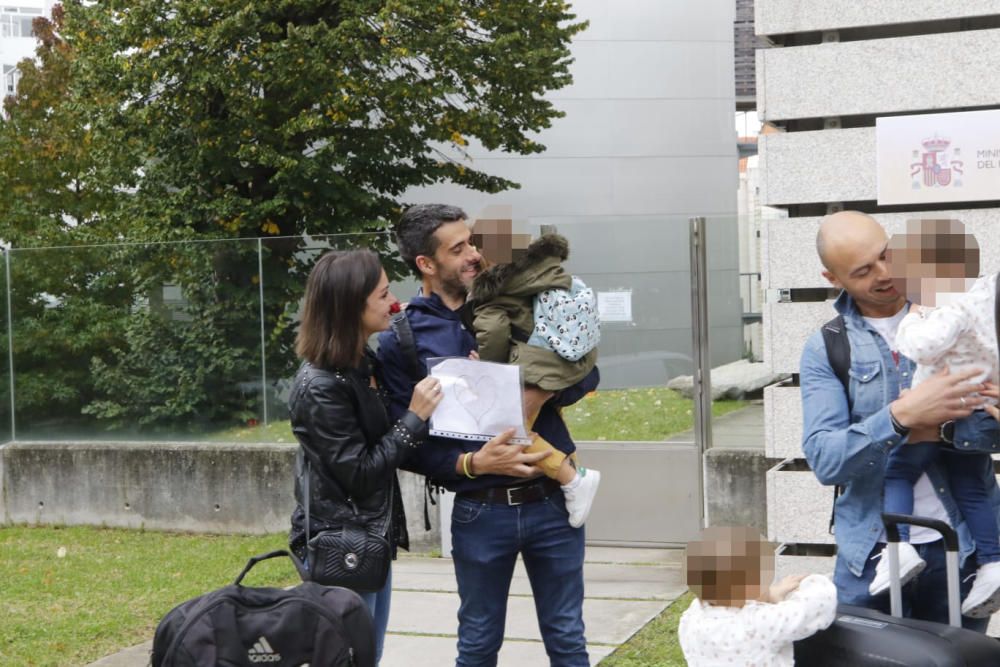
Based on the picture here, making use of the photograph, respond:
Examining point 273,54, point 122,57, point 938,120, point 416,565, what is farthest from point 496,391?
point 122,57

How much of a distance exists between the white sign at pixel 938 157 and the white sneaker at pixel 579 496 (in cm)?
268

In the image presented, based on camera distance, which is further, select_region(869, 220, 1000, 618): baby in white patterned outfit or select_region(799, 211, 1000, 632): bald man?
select_region(799, 211, 1000, 632): bald man

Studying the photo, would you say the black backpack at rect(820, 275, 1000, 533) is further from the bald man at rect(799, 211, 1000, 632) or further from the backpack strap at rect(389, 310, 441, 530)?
the backpack strap at rect(389, 310, 441, 530)

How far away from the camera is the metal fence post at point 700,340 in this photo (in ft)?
28.7

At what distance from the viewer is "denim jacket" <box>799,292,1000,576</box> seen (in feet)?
10.6

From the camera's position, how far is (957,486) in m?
3.33

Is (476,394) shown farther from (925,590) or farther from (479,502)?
(925,590)

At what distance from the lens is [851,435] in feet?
10.6

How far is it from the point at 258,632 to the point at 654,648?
10.4 feet

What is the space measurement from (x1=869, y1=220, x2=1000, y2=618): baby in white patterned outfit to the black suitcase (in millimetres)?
126

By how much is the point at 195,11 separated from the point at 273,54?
1.29 m

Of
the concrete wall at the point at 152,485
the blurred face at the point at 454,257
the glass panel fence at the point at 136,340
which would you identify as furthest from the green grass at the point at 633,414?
the blurred face at the point at 454,257

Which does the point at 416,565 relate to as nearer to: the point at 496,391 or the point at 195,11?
the point at 496,391

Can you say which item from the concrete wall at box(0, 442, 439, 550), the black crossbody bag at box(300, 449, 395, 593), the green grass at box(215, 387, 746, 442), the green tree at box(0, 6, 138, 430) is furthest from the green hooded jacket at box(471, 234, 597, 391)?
the green tree at box(0, 6, 138, 430)
